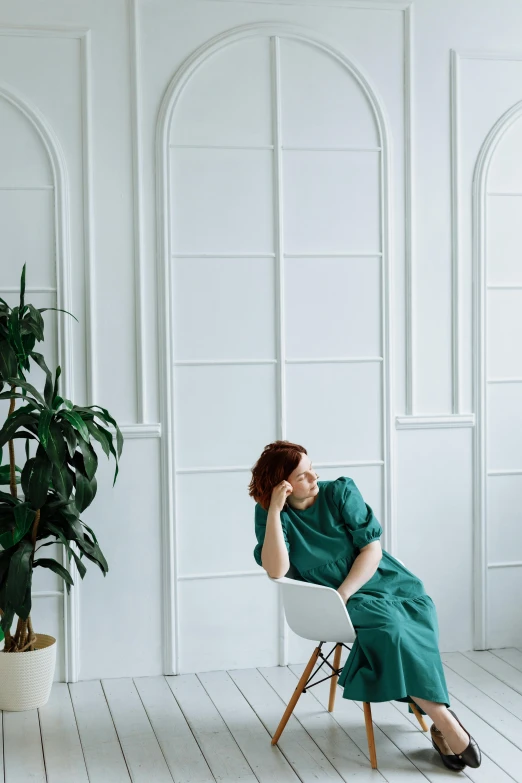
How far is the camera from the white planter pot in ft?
10.2

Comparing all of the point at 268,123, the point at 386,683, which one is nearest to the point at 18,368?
the point at 268,123

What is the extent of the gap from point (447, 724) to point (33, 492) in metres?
1.50

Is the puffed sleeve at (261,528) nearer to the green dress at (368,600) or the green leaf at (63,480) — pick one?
the green dress at (368,600)

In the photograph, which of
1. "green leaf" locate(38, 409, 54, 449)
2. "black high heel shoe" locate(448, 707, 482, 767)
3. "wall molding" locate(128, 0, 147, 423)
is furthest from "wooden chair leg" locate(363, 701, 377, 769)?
"wall molding" locate(128, 0, 147, 423)

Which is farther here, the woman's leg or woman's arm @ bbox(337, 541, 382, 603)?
woman's arm @ bbox(337, 541, 382, 603)

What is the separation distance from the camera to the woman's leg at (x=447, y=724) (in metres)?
Answer: 2.60

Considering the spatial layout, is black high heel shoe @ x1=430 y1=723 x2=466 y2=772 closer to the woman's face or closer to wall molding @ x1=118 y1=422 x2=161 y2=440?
the woman's face

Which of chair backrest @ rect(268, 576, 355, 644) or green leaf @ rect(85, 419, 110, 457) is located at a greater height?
green leaf @ rect(85, 419, 110, 457)

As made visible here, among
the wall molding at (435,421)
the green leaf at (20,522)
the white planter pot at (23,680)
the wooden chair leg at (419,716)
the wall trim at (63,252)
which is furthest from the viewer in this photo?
the wall molding at (435,421)

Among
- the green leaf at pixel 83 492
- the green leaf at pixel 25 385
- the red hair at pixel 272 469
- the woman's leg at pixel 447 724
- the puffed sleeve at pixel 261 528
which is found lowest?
the woman's leg at pixel 447 724

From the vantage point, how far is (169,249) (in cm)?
345

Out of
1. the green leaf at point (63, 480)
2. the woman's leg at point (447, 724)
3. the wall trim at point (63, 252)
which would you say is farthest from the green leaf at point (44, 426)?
the woman's leg at point (447, 724)

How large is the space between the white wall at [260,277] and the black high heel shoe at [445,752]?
0.96m

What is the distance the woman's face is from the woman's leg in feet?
2.31
